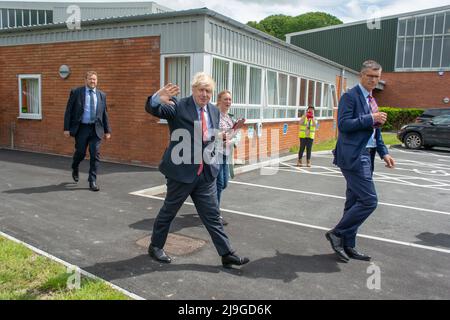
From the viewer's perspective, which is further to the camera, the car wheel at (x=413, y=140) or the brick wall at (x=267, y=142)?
the car wheel at (x=413, y=140)

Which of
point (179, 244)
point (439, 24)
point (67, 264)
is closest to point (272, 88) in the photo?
point (179, 244)

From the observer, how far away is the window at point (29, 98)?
494 inches

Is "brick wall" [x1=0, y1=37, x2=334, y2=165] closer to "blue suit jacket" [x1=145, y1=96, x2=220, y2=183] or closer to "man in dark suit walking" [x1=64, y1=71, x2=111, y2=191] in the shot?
"man in dark suit walking" [x1=64, y1=71, x2=111, y2=191]

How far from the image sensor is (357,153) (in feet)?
14.6

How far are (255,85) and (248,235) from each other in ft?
25.3

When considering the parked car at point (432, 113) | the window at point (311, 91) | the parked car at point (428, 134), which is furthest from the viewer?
the parked car at point (432, 113)

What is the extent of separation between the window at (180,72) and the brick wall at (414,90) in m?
24.6

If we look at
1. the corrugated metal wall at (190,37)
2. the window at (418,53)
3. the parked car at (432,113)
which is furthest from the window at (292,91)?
the window at (418,53)

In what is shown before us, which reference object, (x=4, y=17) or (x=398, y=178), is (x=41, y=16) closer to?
(x=4, y=17)

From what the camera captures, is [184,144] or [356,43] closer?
[184,144]

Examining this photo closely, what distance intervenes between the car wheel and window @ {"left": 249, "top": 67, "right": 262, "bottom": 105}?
9005mm

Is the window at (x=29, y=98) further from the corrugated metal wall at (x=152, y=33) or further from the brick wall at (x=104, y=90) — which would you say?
the corrugated metal wall at (x=152, y=33)
